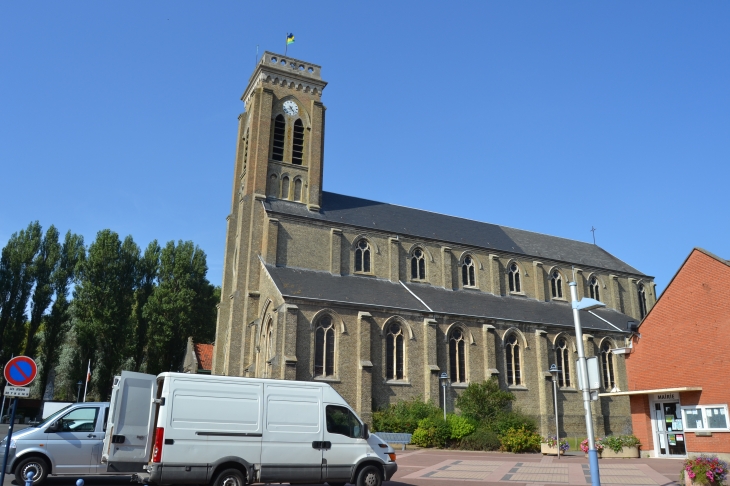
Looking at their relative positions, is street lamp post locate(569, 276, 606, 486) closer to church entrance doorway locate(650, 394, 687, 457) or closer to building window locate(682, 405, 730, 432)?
building window locate(682, 405, 730, 432)

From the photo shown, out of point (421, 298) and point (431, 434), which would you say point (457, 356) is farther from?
point (431, 434)

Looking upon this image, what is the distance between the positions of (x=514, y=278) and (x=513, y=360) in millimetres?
8679

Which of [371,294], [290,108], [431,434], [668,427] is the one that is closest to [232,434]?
[431,434]

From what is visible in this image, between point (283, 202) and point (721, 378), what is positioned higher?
point (283, 202)

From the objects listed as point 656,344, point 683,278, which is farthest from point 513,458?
point 683,278

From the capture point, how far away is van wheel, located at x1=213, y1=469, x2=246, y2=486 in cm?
1151

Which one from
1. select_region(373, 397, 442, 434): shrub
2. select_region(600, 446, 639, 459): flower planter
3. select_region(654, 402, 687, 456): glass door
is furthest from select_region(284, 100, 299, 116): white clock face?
select_region(654, 402, 687, 456): glass door

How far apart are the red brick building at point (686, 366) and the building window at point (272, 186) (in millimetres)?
23091

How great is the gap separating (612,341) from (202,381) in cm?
3397

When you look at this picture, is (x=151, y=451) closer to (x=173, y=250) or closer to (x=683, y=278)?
(x=683, y=278)

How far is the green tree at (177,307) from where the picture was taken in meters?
46.2

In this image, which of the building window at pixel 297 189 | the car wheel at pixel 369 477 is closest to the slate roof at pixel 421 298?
the building window at pixel 297 189

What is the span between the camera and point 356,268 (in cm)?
3659

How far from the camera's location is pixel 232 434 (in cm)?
1177
